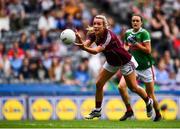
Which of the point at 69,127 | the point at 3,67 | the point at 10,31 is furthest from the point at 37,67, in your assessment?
the point at 69,127

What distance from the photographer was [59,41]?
2720cm

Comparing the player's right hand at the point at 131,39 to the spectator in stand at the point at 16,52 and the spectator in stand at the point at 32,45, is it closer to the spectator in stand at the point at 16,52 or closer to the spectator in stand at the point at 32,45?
the spectator in stand at the point at 16,52

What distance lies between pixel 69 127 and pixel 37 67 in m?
9.04

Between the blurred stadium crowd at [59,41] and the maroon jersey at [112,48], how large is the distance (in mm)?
6680

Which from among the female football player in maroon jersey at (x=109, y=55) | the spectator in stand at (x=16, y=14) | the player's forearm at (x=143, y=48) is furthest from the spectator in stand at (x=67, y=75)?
the female football player in maroon jersey at (x=109, y=55)

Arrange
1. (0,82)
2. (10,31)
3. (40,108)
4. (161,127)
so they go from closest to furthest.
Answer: (161,127) → (40,108) → (0,82) → (10,31)

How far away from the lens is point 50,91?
23828mm

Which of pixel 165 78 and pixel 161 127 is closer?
pixel 161 127

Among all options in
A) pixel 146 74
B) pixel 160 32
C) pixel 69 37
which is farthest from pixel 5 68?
pixel 69 37

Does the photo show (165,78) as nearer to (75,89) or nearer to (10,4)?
(75,89)

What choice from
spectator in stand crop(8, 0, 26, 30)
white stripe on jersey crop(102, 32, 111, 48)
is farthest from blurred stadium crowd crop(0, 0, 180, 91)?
white stripe on jersey crop(102, 32, 111, 48)

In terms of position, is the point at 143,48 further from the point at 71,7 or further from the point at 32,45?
the point at 71,7

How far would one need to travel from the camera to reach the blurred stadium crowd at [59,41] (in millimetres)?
25359

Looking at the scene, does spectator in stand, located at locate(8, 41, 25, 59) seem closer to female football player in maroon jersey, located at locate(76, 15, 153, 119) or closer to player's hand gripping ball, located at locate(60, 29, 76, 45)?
female football player in maroon jersey, located at locate(76, 15, 153, 119)
